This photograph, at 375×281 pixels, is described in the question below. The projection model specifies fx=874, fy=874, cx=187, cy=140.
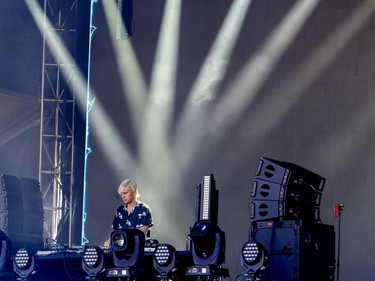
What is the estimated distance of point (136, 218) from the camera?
886 centimetres

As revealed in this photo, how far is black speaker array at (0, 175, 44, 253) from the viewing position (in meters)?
8.84

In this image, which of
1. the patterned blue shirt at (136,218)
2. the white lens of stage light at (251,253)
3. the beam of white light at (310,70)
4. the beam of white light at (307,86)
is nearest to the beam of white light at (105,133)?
the beam of white light at (307,86)

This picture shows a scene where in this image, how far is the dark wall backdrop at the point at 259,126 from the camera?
11.1 meters

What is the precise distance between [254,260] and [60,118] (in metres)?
5.79

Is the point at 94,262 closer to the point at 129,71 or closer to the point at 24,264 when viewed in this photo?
the point at 24,264

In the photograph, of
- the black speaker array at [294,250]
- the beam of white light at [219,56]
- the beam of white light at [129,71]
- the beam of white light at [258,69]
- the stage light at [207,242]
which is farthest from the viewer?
the beam of white light at [129,71]

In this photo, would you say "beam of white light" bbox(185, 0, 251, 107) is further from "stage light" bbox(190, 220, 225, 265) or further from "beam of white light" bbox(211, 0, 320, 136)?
"stage light" bbox(190, 220, 225, 265)

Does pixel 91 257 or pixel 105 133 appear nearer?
pixel 91 257

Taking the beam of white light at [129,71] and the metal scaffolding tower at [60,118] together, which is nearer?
the metal scaffolding tower at [60,118]

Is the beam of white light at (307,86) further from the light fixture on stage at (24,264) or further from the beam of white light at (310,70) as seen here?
the light fixture on stage at (24,264)

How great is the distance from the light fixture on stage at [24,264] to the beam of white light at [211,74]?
183 inches

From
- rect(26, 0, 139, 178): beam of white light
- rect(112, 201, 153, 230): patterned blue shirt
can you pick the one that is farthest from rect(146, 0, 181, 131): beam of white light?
rect(112, 201, 153, 230): patterned blue shirt

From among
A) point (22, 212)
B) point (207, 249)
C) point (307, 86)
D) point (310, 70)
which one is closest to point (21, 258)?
point (22, 212)

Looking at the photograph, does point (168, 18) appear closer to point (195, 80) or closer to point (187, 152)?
point (195, 80)
